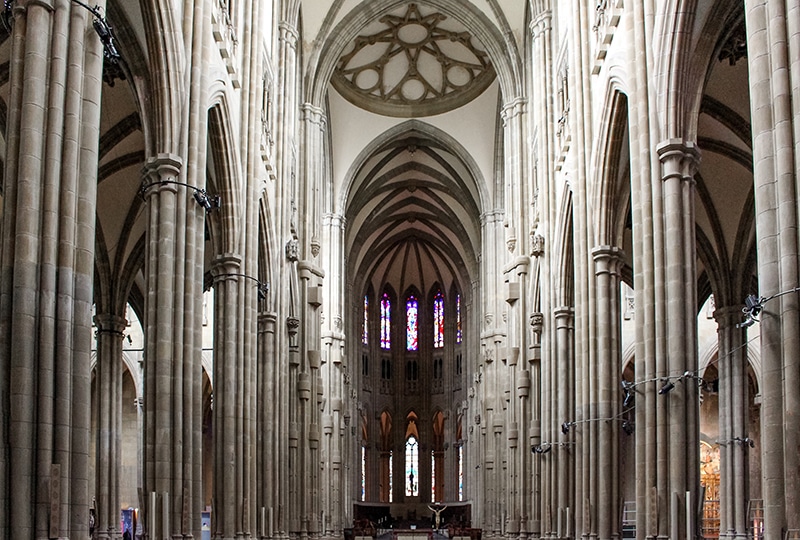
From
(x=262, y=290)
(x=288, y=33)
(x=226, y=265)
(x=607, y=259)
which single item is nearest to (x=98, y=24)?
(x=226, y=265)

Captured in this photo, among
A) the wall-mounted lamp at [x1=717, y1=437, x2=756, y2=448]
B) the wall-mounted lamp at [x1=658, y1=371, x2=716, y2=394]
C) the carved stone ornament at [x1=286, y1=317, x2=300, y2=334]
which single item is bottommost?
the wall-mounted lamp at [x1=717, y1=437, x2=756, y2=448]

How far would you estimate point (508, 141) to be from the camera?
41625 millimetres

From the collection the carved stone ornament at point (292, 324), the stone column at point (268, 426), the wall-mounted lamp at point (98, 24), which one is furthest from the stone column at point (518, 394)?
the wall-mounted lamp at point (98, 24)

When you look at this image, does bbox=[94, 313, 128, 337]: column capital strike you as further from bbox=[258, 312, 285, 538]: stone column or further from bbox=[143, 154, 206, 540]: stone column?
bbox=[143, 154, 206, 540]: stone column

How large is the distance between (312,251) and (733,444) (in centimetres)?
1827

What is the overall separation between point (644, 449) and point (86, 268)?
32.9ft

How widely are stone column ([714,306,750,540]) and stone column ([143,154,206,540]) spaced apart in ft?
49.1

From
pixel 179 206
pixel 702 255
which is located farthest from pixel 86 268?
pixel 702 255

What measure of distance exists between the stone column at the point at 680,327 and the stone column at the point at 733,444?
1117 centimetres

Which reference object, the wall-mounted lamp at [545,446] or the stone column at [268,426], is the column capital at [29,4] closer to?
the stone column at [268,426]

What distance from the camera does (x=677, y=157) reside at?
1858 cm

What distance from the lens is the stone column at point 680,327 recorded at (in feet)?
59.2

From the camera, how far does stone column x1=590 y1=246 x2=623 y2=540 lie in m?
23.8

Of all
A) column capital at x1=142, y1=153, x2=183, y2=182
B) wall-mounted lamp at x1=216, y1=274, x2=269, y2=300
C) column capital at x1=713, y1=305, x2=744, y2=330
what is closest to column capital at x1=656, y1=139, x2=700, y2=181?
column capital at x1=142, y1=153, x2=183, y2=182
